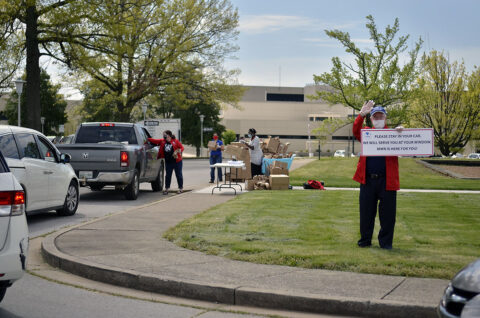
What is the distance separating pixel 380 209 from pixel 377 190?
274mm

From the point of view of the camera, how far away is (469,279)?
4109mm

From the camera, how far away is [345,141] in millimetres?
112875

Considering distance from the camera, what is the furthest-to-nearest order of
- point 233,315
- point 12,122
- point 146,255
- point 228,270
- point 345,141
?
point 345,141
point 12,122
point 146,255
point 228,270
point 233,315

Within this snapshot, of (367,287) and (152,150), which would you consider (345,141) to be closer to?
(152,150)

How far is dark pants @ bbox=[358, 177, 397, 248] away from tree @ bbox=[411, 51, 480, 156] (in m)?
44.4

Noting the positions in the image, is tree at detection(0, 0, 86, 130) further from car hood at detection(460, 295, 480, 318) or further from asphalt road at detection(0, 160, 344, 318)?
car hood at detection(460, 295, 480, 318)

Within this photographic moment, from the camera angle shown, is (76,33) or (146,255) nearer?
(146,255)

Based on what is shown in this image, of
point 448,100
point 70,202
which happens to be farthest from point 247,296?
point 448,100

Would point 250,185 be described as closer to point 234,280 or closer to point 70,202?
point 70,202

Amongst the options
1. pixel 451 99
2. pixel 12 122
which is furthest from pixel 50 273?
pixel 12 122

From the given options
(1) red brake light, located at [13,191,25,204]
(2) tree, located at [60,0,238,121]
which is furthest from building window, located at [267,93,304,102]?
(1) red brake light, located at [13,191,25,204]

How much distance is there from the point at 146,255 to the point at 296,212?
16.8ft

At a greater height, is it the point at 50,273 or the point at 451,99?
the point at 451,99

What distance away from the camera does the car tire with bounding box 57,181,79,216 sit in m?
13.4
